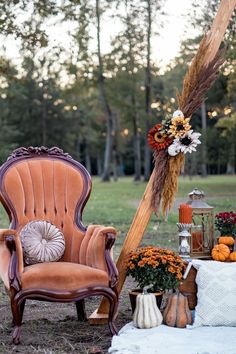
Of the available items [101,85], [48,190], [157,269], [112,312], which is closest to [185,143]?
[157,269]

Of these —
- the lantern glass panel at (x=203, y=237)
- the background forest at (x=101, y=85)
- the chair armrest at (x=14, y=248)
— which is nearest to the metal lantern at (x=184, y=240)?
the lantern glass panel at (x=203, y=237)

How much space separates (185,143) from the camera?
14.6 feet

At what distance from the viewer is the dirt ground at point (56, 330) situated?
3.75 meters

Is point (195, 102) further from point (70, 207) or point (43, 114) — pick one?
point (43, 114)

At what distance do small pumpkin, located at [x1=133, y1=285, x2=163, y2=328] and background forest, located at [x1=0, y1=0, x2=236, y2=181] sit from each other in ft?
16.0

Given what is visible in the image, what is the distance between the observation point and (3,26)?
7871 mm

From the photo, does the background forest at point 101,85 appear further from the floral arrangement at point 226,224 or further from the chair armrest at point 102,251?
the chair armrest at point 102,251

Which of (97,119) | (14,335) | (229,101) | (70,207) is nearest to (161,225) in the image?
(70,207)

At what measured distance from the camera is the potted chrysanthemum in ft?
13.7

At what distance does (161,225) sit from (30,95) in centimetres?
2855

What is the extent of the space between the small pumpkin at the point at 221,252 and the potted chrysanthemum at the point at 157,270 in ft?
1.02

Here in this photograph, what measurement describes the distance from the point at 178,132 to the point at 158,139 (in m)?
0.18

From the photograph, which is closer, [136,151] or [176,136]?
[176,136]

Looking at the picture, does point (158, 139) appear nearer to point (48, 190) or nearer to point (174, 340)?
point (48, 190)
